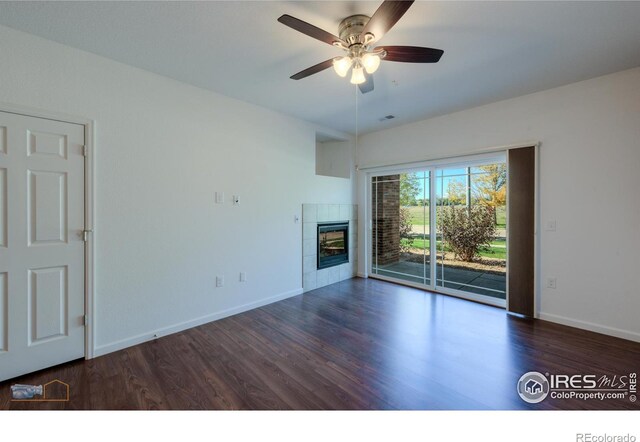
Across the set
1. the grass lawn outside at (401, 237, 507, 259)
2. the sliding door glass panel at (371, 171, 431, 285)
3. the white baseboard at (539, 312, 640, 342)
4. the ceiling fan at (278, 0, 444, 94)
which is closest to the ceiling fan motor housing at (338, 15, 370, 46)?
the ceiling fan at (278, 0, 444, 94)

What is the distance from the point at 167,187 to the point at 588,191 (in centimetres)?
441

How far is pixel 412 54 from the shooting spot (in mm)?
1820

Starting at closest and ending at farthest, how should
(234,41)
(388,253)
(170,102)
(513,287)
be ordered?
(234,41) < (170,102) < (513,287) < (388,253)

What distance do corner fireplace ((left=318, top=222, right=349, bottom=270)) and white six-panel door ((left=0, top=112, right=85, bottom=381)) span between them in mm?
2990

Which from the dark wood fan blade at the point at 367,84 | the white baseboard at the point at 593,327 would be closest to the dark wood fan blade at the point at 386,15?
the dark wood fan blade at the point at 367,84

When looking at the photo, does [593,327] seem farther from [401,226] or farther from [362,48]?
[362,48]

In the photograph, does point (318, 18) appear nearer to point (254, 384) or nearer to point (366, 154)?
point (254, 384)

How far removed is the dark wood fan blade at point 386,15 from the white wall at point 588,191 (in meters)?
2.63

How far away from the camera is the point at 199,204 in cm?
306

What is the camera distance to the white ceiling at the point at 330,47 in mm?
1833

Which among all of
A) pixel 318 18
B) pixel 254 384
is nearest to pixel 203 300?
pixel 254 384

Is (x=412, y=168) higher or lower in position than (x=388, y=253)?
higher

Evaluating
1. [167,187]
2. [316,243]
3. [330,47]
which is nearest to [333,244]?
[316,243]

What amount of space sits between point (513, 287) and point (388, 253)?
76.7 inches
